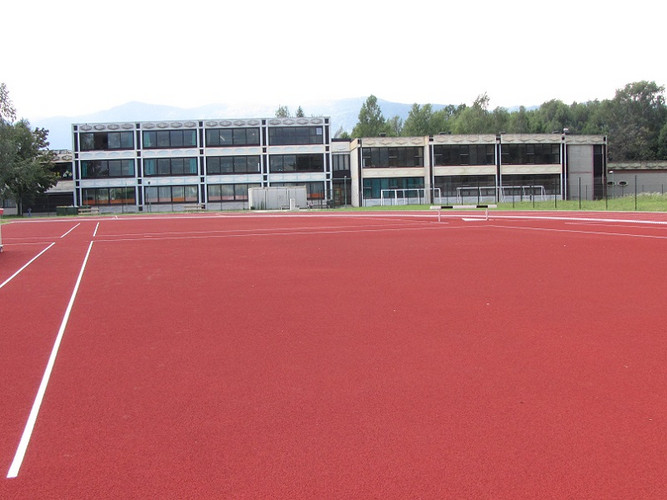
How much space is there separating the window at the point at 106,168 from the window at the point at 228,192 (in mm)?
10148

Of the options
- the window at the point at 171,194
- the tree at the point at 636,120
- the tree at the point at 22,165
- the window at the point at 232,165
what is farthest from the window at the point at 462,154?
the tree at the point at 636,120

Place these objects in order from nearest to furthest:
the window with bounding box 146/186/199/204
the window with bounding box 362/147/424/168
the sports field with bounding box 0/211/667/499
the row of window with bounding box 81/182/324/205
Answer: the sports field with bounding box 0/211/667/499
the window with bounding box 362/147/424/168
the row of window with bounding box 81/182/324/205
the window with bounding box 146/186/199/204

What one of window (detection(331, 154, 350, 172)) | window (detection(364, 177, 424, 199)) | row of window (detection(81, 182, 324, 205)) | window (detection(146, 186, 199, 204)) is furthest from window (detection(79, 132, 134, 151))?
window (detection(364, 177, 424, 199))

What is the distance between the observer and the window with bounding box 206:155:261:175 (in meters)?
79.2

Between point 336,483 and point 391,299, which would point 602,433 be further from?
point 391,299

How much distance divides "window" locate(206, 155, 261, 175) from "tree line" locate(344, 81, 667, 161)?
40890mm

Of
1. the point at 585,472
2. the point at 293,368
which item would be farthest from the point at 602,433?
the point at 293,368

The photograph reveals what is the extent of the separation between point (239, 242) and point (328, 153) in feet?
189

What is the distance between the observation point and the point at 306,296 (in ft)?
34.9

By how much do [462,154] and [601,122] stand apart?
65.1 meters

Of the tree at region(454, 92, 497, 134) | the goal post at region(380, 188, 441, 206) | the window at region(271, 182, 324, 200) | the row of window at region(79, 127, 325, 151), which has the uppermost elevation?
the tree at region(454, 92, 497, 134)

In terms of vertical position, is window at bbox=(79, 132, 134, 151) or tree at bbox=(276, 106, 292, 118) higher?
tree at bbox=(276, 106, 292, 118)

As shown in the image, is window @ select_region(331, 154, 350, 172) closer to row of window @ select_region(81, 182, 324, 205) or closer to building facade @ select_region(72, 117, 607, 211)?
building facade @ select_region(72, 117, 607, 211)

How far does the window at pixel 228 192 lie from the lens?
7919cm
